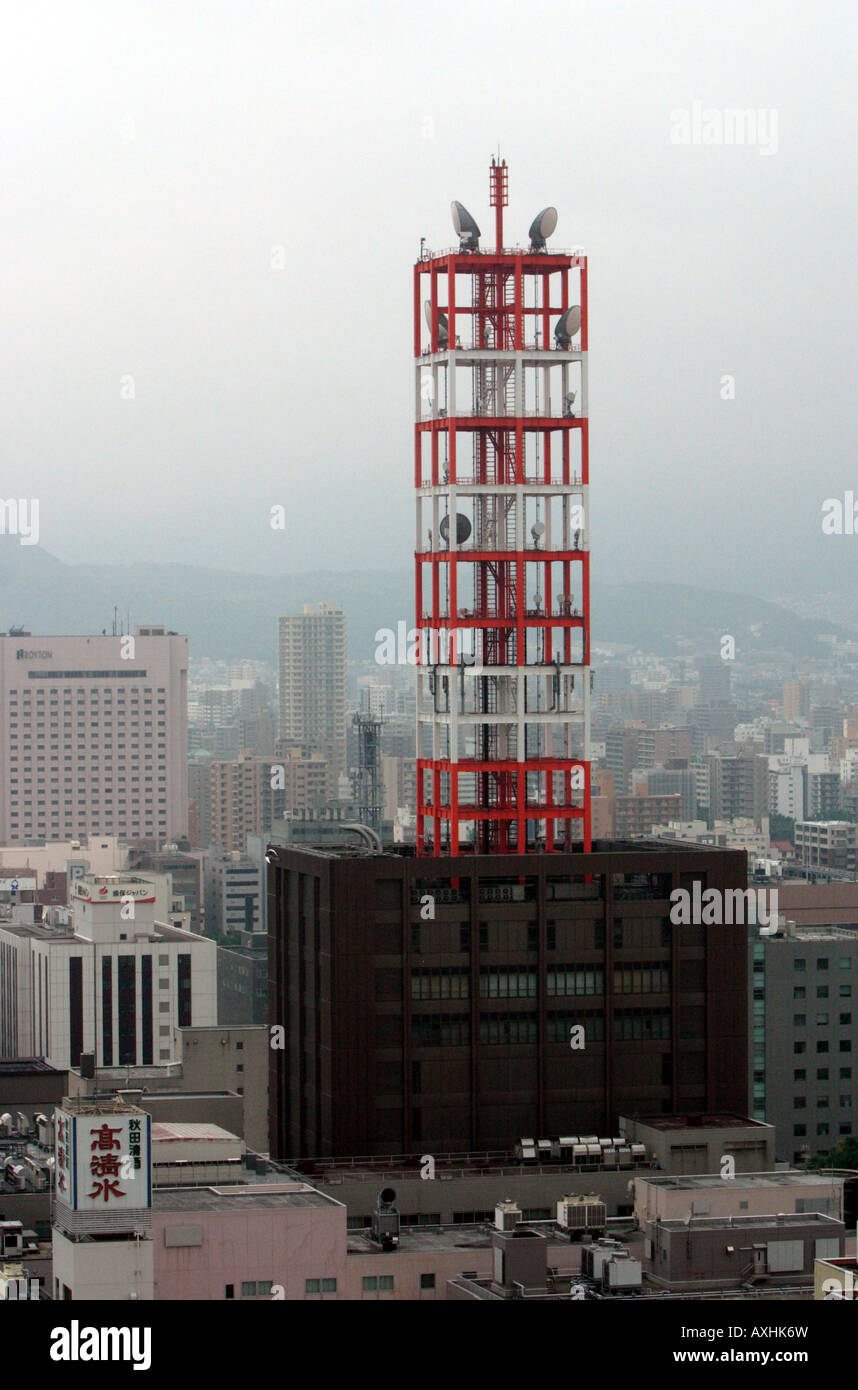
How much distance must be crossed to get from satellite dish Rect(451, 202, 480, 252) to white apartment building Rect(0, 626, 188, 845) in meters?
124

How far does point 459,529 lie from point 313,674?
125 meters

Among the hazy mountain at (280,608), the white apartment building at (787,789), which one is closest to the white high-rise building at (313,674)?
the hazy mountain at (280,608)

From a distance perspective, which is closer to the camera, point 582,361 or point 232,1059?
point 582,361

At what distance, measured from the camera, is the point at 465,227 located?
1346 inches

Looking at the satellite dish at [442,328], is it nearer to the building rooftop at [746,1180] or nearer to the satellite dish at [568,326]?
the satellite dish at [568,326]

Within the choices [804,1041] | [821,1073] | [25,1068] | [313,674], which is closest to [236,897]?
[313,674]

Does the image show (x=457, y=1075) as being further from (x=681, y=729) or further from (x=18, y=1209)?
(x=681, y=729)

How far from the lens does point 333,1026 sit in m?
31.0

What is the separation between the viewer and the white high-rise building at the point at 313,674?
15350cm

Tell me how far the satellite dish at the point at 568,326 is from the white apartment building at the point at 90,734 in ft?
405

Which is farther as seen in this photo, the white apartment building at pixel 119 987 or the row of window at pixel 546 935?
the white apartment building at pixel 119 987
